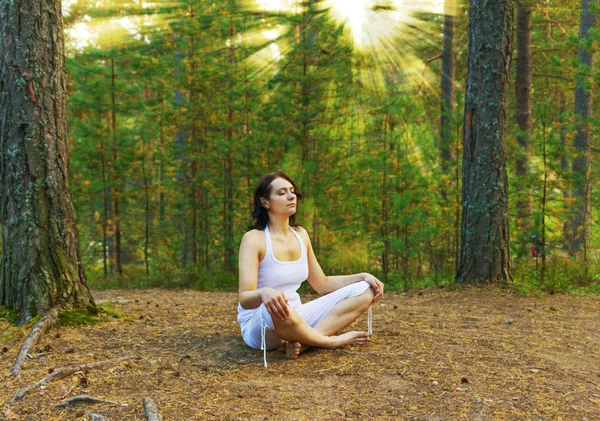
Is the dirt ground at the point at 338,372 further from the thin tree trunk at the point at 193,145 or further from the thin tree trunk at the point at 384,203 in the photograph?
the thin tree trunk at the point at 193,145

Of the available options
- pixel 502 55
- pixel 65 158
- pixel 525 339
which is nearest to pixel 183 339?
pixel 65 158

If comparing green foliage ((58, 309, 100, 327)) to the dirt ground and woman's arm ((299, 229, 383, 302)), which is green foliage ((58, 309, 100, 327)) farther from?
woman's arm ((299, 229, 383, 302))

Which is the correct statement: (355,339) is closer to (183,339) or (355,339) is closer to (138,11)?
(183,339)

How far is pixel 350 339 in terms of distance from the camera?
3.91m

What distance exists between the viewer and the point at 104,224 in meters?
11.2

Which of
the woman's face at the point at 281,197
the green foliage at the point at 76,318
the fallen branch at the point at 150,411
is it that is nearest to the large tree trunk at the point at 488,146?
the woman's face at the point at 281,197

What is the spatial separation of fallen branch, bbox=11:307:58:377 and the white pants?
1.54 meters

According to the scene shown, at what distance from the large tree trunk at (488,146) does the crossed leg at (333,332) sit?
3.31 meters

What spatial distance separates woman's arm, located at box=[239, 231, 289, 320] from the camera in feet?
11.0

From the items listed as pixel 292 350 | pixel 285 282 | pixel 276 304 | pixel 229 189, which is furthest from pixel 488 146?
pixel 229 189

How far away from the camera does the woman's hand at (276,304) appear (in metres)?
3.34

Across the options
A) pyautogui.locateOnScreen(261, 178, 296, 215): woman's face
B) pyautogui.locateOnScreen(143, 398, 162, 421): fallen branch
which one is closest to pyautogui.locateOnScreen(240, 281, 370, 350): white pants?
pyautogui.locateOnScreen(261, 178, 296, 215): woman's face

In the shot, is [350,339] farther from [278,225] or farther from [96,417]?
[96,417]

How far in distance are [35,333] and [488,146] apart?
543 cm
